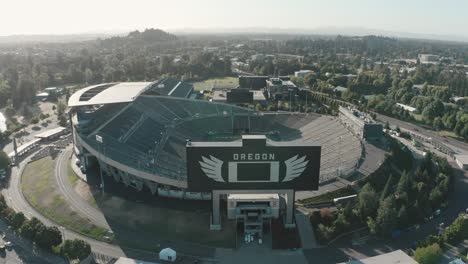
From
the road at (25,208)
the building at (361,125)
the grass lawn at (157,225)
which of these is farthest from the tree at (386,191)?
the road at (25,208)

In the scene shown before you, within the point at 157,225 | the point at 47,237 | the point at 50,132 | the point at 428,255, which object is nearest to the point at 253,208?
the point at 157,225

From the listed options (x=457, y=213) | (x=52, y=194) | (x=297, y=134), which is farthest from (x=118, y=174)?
(x=457, y=213)

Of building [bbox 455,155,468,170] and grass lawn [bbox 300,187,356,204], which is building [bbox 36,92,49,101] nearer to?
grass lawn [bbox 300,187,356,204]

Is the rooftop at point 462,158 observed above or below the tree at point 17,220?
below

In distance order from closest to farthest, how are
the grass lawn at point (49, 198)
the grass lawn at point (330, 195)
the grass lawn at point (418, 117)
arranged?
the grass lawn at point (49, 198)
the grass lawn at point (330, 195)
the grass lawn at point (418, 117)

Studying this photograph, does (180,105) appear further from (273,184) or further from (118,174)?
(273,184)

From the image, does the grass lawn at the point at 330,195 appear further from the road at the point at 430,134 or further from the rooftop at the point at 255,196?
the road at the point at 430,134
